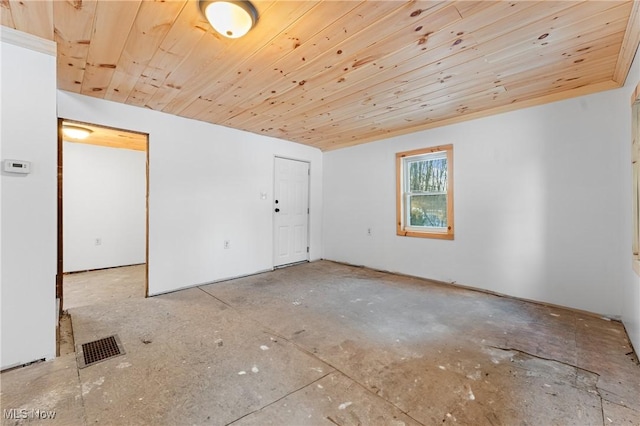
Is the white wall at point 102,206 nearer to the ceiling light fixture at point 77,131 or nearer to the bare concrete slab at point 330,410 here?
the ceiling light fixture at point 77,131

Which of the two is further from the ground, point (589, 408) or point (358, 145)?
point (358, 145)

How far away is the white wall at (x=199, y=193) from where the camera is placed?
333cm

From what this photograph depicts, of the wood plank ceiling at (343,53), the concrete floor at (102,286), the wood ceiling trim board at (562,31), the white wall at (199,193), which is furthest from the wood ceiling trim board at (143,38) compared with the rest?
the concrete floor at (102,286)

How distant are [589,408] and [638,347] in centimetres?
91

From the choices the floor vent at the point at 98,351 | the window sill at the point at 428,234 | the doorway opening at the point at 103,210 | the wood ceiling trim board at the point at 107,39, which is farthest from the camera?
the doorway opening at the point at 103,210

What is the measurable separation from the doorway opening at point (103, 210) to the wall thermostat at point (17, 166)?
8.00 feet

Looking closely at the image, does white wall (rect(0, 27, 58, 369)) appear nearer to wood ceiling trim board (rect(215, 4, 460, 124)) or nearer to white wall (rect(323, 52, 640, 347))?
wood ceiling trim board (rect(215, 4, 460, 124))

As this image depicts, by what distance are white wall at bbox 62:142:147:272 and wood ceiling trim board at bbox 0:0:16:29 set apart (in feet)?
10.5

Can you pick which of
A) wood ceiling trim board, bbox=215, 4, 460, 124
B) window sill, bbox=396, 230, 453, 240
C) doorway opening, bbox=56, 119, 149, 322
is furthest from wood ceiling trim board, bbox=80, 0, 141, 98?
window sill, bbox=396, 230, 453, 240

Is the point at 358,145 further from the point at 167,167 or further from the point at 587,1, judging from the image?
the point at 587,1

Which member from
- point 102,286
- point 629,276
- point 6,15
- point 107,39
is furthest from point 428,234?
point 102,286

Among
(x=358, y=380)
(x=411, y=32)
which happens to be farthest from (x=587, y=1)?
(x=358, y=380)

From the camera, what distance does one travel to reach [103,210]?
192 inches

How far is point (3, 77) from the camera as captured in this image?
1823 mm
